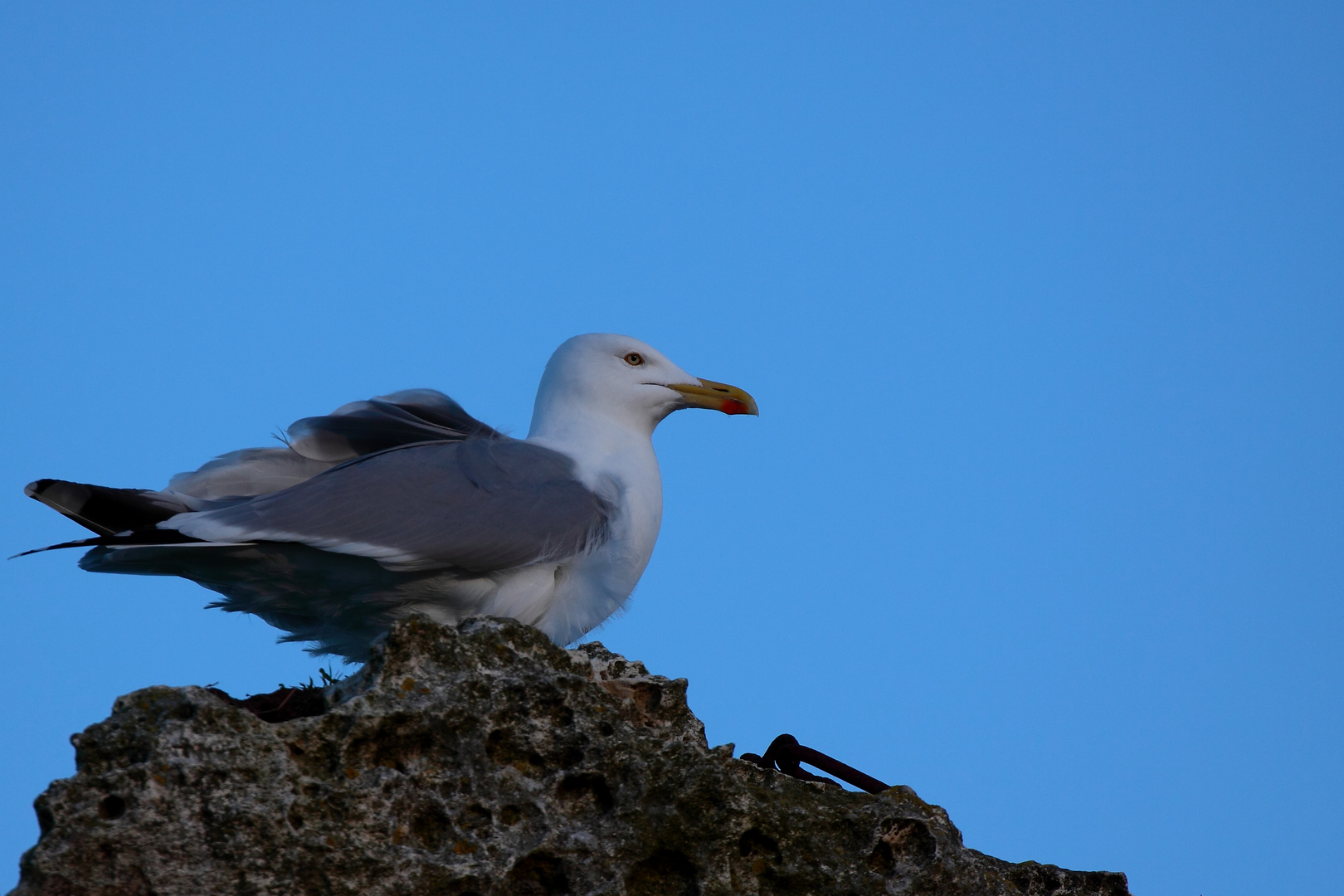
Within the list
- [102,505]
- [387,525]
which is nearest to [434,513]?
[387,525]

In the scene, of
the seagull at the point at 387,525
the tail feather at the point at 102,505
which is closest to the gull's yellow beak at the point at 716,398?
the seagull at the point at 387,525

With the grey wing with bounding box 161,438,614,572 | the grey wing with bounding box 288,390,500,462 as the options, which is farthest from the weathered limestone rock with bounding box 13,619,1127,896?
the grey wing with bounding box 288,390,500,462

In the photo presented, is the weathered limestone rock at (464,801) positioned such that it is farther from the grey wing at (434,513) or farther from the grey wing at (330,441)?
the grey wing at (330,441)

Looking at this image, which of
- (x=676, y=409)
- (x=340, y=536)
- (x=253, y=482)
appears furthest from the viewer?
(x=676, y=409)

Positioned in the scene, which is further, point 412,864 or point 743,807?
point 743,807

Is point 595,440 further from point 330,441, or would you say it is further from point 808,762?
point 808,762

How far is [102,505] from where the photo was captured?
190 inches

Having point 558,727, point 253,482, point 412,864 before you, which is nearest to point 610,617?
point 253,482

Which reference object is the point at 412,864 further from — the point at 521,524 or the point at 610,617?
the point at 610,617

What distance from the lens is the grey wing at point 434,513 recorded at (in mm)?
4945

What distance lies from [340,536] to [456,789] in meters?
1.84

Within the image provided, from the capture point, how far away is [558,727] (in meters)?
3.53

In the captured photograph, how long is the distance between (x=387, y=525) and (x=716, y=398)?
2334mm

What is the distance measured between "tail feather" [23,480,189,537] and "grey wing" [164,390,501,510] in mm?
282
